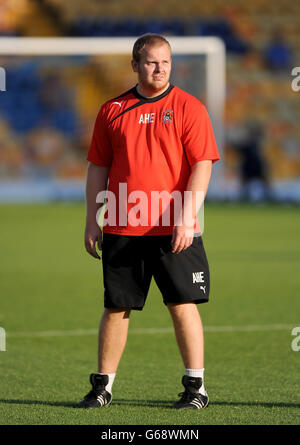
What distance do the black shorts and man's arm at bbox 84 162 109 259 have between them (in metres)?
0.13

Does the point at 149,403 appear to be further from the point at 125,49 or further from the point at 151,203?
the point at 125,49

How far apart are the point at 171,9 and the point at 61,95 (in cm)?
1143

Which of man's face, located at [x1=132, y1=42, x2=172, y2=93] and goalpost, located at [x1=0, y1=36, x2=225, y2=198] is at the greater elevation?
goalpost, located at [x1=0, y1=36, x2=225, y2=198]

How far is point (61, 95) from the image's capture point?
27.1 metres

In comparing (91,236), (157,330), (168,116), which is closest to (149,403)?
(91,236)

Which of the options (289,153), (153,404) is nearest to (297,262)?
(153,404)

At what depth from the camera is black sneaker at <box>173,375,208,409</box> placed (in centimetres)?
490

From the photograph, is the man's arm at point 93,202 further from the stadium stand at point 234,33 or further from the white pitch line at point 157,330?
the stadium stand at point 234,33

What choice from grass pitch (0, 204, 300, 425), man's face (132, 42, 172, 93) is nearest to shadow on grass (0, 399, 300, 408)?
grass pitch (0, 204, 300, 425)

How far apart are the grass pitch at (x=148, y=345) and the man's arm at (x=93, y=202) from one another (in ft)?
2.90

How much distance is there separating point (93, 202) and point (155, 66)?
0.79 metres

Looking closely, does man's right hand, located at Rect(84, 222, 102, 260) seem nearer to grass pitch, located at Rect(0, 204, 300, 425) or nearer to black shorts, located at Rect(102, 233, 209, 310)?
black shorts, located at Rect(102, 233, 209, 310)

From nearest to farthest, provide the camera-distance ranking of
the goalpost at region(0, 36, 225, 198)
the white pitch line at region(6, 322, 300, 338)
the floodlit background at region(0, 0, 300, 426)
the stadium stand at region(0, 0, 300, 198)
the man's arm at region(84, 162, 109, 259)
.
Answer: the man's arm at region(84, 162, 109, 259), the floodlit background at region(0, 0, 300, 426), the white pitch line at region(6, 322, 300, 338), the goalpost at region(0, 36, 225, 198), the stadium stand at region(0, 0, 300, 198)
